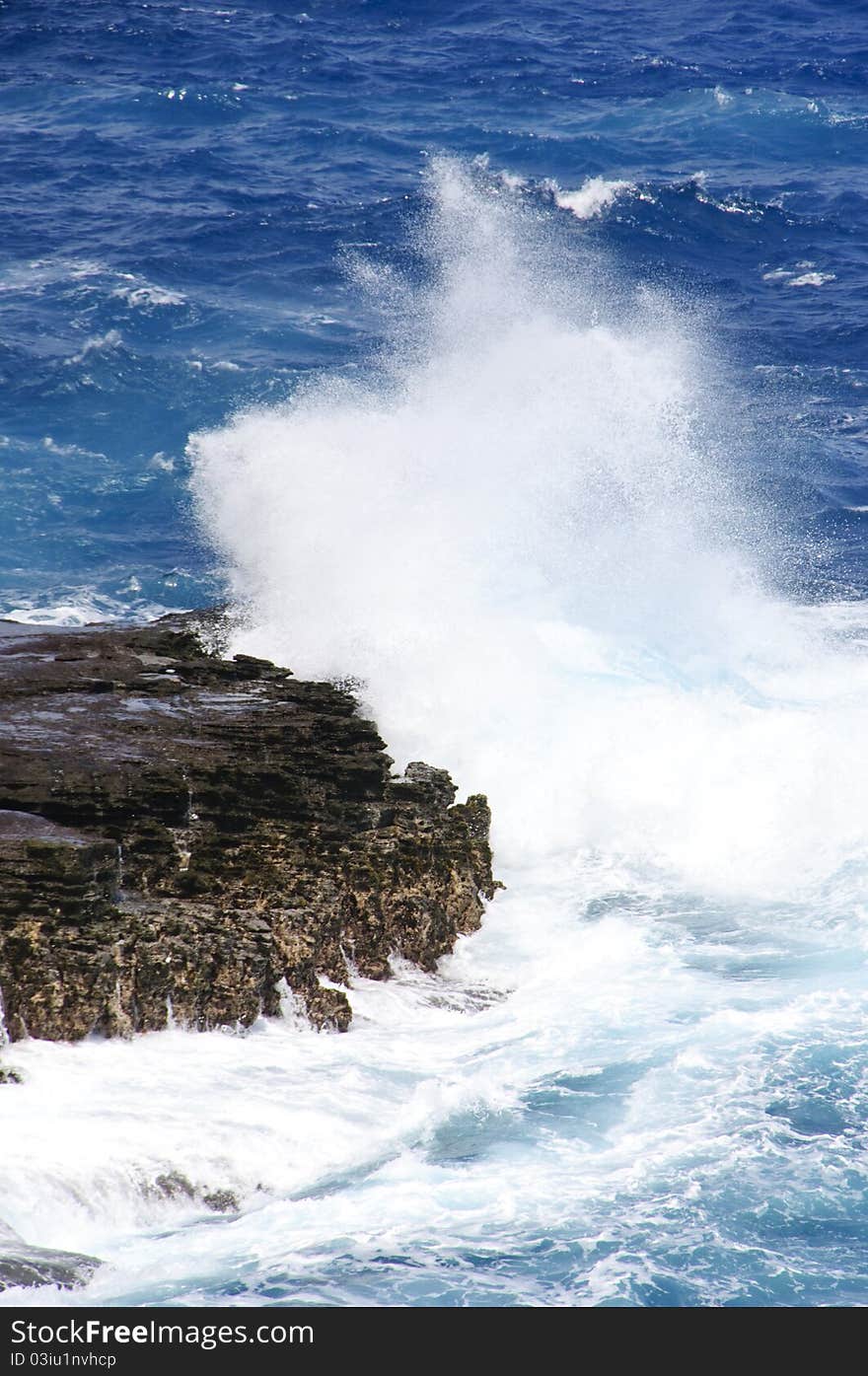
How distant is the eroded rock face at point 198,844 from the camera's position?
15602 millimetres

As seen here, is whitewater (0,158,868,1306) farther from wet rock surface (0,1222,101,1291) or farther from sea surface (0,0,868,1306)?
wet rock surface (0,1222,101,1291)

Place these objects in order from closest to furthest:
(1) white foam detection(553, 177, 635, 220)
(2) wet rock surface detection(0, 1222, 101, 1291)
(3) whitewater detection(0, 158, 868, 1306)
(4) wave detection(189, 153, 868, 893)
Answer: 1. (2) wet rock surface detection(0, 1222, 101, 1291)
2. (3) whitewater detection(0, 158, 868, 1306)
3. (4) wave detection(189, 153, 868, 893)
4. (1) white foam detection(553, 177, 635, 220)

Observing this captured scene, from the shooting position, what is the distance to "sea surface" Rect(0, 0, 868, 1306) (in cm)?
1385

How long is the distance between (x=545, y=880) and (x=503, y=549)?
10806 millimetres

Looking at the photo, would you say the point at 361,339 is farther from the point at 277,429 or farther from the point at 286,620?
the point at 286,620

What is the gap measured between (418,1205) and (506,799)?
10.1 metres

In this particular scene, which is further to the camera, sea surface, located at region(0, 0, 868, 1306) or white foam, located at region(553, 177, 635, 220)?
white foam, located at region(553, 177, 635, 220)

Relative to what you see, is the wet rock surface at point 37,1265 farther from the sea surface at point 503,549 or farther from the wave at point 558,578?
the wave at point 558,578

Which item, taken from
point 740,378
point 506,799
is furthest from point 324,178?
point 506,799

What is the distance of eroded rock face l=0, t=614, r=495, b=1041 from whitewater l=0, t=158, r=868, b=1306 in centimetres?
54

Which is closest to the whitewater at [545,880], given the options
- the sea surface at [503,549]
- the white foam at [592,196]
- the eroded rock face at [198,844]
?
the sea surface at [503,549]

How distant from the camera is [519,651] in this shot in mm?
27000

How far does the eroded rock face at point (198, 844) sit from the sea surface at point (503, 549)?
0.57 metres

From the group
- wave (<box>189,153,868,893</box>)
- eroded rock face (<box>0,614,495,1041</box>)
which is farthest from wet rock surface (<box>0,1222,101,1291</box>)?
wave (<box>189,153,868,893</box>)
